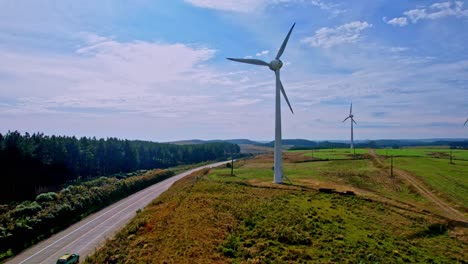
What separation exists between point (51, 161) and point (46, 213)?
41.0 metres

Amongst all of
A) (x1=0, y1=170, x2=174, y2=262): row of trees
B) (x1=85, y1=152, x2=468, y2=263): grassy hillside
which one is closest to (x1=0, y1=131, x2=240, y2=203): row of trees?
(x1=0, y1=170, x2=174, y2=262): row of trees

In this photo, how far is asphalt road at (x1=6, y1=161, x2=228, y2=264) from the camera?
124 ft

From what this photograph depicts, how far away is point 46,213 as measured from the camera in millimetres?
50000

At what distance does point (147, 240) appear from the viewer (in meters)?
28.5

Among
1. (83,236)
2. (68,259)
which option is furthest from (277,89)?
(68,259)

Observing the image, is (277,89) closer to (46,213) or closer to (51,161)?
(46,213)

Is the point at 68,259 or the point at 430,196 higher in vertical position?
the point at 430,196

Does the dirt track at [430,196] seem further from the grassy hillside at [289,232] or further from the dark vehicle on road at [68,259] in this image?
the dark vehicle on road at [68,259]

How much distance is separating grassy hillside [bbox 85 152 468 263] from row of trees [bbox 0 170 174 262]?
666 inches

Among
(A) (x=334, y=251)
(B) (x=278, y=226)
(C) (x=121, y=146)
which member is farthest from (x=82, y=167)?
(A) (x=334, y=251)

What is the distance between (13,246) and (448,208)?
6157 centimetres

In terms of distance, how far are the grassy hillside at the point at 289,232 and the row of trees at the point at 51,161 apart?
48597 mm

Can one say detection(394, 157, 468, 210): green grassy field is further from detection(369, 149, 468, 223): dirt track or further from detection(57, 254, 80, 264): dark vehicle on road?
detection(57, 254, 80, 264): dark vehicle on road

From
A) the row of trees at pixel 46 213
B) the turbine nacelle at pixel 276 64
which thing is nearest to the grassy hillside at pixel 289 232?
the row of trees at pixel 46 213
